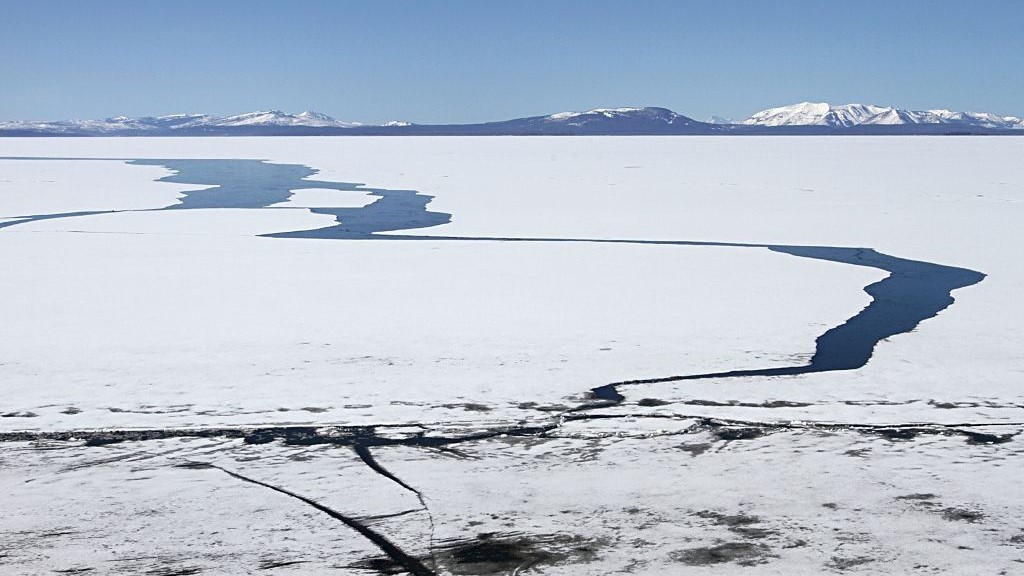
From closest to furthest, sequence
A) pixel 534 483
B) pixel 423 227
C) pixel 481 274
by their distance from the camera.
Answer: pixel 534 483 → pixel 481 274 → pixel 423 227

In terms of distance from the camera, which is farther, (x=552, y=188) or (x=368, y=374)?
(x=552, y=188)

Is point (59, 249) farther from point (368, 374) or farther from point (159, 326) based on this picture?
point (368, 374)

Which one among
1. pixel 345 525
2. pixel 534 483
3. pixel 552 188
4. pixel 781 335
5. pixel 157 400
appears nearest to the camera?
pixel 345 525

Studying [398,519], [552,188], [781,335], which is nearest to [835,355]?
→ [781,335]

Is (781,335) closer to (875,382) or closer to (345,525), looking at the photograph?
(875,382)

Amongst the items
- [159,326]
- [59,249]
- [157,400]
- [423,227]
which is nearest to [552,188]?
[423,227]

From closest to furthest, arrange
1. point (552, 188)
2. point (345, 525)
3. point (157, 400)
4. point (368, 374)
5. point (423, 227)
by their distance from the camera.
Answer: point (345, 525)
point (157, 400)
point (368, 374)
point (423, 227)
point (552, 188)
